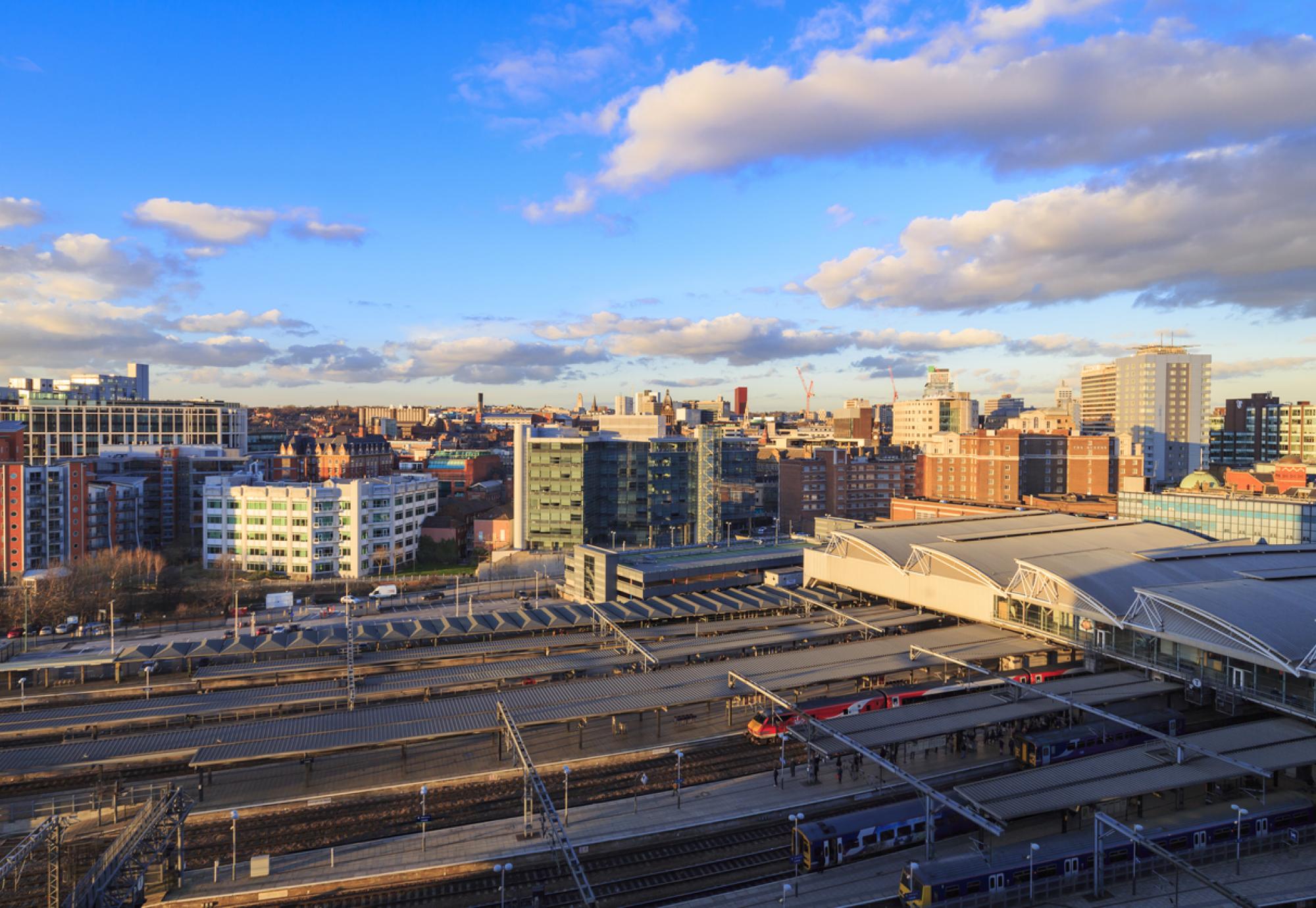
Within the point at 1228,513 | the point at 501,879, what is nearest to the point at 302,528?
the point at 501,879

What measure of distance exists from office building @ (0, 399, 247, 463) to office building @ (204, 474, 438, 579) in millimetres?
39329

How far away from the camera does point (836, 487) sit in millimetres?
80938

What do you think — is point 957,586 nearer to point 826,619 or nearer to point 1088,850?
point 826,619

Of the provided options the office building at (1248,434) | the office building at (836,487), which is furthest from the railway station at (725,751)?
the office building at (1248,434)

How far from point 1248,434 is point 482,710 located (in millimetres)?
130789

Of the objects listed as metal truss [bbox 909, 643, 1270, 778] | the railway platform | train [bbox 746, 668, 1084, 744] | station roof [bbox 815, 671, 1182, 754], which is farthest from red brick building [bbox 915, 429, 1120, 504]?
the railway platform

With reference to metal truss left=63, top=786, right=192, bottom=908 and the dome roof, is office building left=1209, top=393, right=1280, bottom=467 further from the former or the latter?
metal truss left=63, top=786, right=192, bottom=908

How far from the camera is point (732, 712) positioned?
1125 inches

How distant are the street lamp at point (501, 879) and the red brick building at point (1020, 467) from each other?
6706 centimetres

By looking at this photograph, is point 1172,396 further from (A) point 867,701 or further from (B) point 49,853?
(B) point 49,853

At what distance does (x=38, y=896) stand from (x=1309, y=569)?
39638 millimetres

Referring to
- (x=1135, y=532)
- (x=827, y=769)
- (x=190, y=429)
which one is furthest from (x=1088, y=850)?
(x=190, y=429)

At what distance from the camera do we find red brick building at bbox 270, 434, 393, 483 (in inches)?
3223

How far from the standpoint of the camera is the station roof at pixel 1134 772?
1864cm
